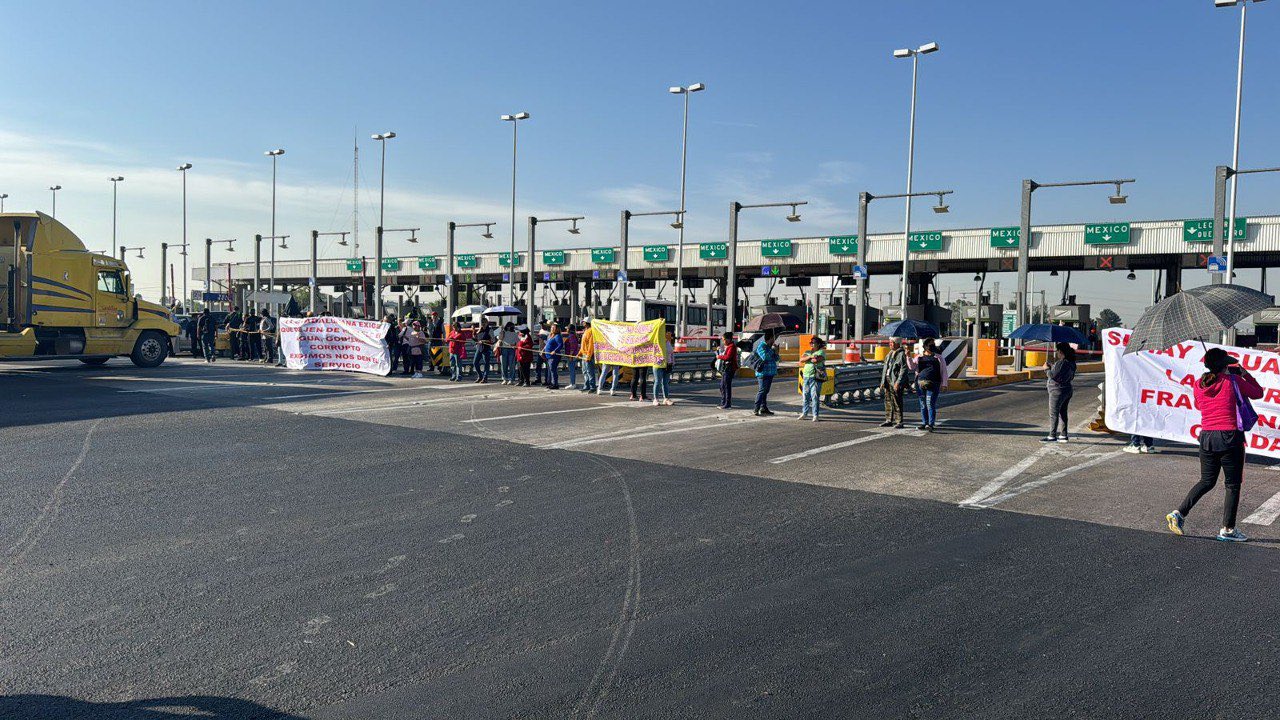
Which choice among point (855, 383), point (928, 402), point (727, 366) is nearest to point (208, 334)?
point (727, 366)

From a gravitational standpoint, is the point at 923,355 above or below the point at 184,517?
above

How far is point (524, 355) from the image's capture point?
21.5 m

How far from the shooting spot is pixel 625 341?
63.4ft

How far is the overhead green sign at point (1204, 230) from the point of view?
36.8m

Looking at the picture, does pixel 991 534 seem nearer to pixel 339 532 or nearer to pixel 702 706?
pixel 702 706

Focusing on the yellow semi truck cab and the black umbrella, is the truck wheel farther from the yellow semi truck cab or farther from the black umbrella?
the black umbrella

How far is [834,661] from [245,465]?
753 centimetres

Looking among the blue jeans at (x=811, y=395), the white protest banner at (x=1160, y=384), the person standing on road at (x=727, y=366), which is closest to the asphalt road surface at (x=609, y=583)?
the white protest banner at (x=1160, y=384)

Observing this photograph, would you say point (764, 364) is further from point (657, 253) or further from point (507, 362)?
point (657, 253)

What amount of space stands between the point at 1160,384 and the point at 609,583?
32.6 feet

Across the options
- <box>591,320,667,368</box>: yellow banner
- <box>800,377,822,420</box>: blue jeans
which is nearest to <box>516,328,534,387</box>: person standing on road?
<box>591,320,667,368</box>: yellow banner

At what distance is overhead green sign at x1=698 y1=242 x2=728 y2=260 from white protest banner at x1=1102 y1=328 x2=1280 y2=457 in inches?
1568

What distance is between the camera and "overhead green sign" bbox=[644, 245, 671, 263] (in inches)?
2128

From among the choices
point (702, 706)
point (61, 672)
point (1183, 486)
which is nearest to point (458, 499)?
point (61, 672)
